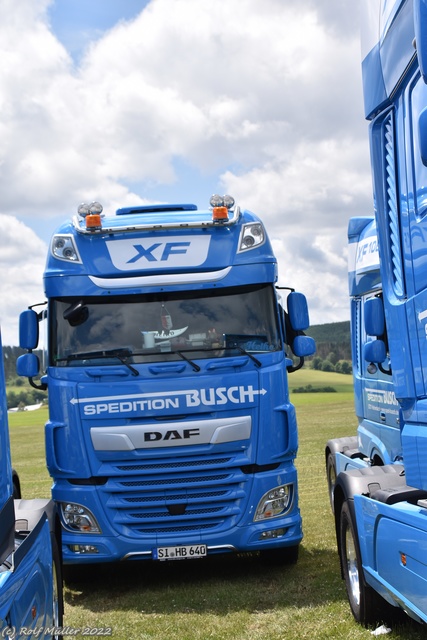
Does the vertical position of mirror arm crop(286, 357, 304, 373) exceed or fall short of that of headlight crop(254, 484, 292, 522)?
it exceeds it

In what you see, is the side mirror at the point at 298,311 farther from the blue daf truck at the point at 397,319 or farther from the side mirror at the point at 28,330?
the side mirror at the point at 28,330

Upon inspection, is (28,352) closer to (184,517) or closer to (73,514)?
(73,514)

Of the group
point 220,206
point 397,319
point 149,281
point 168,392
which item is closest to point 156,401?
point 168,392

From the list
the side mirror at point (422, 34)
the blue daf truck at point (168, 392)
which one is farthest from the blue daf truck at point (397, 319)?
the blue daf truck at point (168, 392)

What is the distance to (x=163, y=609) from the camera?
24.4ft

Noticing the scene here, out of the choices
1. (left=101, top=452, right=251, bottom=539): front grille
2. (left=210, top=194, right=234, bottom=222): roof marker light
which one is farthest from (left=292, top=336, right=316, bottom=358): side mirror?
(left=210, top=194, right=234, bottom=222): roof marker light

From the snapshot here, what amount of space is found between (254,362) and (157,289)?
3.66ft

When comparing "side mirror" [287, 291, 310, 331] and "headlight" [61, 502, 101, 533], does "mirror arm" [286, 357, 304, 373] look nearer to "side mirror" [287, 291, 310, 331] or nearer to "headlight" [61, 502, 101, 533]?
"side mirror" [287, 291, 310, 331]

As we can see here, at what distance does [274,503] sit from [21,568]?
13.5 ft

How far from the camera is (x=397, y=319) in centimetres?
531

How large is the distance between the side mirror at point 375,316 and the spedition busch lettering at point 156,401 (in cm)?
188

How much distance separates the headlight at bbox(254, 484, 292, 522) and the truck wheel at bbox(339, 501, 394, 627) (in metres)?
1.09

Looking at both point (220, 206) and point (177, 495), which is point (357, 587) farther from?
point (220, 206)

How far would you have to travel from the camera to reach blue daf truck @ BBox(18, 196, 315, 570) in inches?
311
